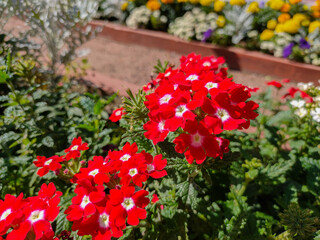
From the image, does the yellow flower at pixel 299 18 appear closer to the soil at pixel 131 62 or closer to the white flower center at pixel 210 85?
the soil at pixel 131 62

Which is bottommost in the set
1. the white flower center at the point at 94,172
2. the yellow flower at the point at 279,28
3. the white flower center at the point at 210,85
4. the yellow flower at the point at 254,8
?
the white flower center at the point at 94,172

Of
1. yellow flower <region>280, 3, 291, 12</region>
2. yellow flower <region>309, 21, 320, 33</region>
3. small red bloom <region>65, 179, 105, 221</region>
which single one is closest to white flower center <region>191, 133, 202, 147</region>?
small red bloom <region>65, 179, 105, 221</region>

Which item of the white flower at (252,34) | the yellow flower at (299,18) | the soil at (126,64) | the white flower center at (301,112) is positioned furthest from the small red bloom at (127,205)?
the yellow flower at (299,18)

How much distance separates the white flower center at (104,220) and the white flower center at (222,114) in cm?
60

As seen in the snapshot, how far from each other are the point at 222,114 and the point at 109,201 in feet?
1.88

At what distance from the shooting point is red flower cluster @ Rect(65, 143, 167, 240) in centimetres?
98

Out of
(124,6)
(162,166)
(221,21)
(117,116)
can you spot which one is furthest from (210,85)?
(124,6)

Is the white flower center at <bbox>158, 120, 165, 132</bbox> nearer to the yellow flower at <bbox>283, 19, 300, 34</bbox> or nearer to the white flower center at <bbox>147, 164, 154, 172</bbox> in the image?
the white flower center at <bbox>147, 164, 154, 172</bbox>

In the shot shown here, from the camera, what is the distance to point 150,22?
4.71 m

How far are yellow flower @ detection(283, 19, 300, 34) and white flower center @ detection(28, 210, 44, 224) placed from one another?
387 centimetres

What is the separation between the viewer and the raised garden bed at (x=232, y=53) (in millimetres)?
3311

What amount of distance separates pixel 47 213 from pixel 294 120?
6.54 feet

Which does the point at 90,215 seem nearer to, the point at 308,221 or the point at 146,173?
the point at 146,173

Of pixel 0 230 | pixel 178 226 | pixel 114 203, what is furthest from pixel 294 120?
pixel 0 230
